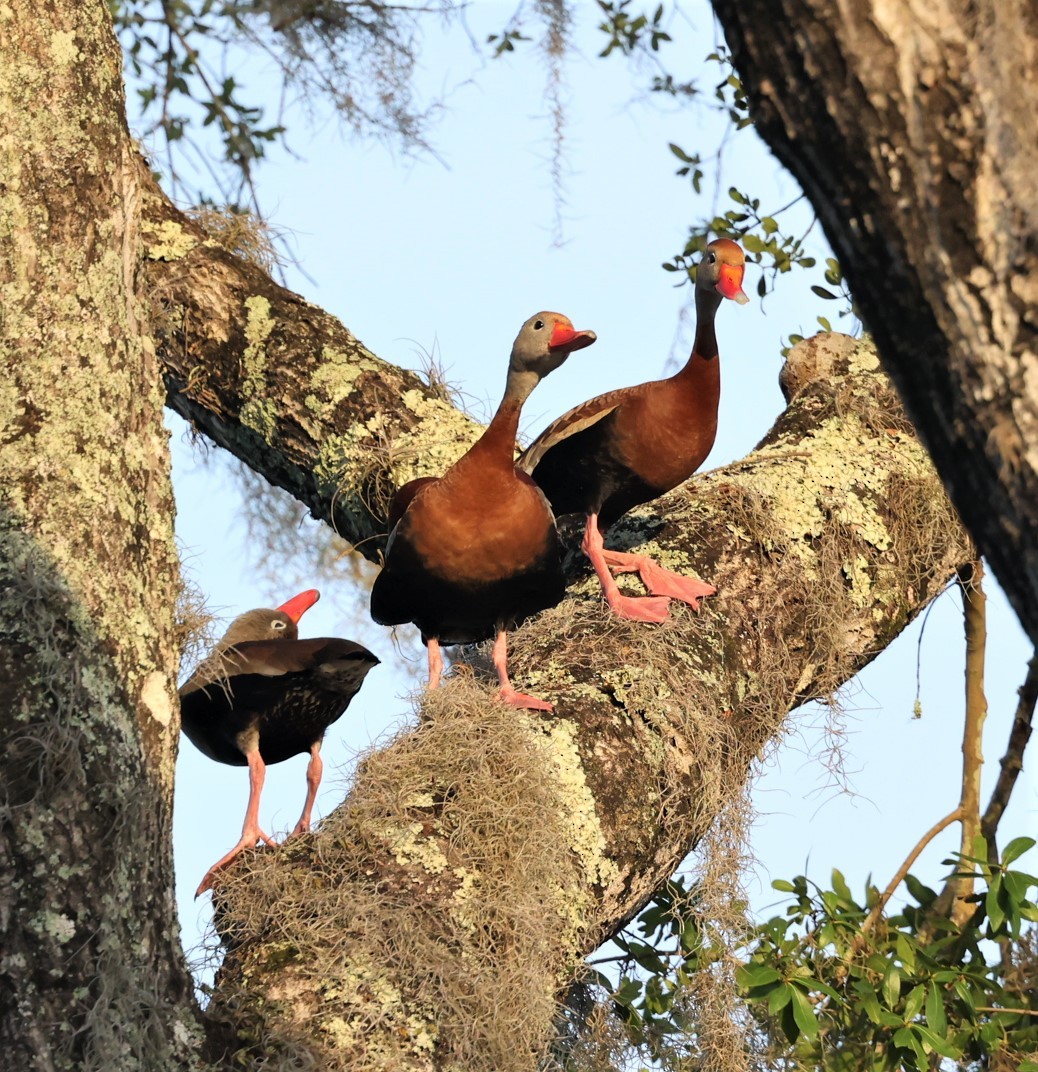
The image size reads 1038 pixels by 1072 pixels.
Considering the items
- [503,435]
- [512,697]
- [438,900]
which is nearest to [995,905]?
[512,697]

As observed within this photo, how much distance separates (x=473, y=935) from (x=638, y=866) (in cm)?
49

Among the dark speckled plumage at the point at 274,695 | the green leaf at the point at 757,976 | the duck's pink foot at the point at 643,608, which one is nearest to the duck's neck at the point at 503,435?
the duck's pink foot at the point at 643,608

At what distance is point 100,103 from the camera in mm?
2408

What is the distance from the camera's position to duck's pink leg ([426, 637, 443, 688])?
3635 millimetres

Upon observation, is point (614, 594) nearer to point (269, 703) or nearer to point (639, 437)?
point (639, 437)

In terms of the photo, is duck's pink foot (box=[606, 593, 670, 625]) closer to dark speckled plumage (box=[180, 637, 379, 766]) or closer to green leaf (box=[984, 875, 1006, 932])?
dark speckled plumage (box=[180, 637, 379, 766])

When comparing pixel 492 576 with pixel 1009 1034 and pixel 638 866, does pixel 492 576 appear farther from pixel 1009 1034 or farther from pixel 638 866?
pixel 1009 1034

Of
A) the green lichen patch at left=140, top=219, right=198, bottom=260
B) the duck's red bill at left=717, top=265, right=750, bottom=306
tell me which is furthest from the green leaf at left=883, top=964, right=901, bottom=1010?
the green lichen patch at left=140, top=219, right=198, bottom=260

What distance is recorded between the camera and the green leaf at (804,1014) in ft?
9.24

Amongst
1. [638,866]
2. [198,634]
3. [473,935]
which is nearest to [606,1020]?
[638,866]

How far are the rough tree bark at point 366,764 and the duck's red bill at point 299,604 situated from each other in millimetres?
841

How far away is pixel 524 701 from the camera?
3084 millimetres

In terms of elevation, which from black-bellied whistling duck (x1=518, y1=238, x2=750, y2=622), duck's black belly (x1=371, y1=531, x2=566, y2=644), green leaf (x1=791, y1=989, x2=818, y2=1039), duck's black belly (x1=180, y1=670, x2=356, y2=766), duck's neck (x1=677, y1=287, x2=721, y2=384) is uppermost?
duck's neck (x1=677, y1=287, x2=721, y2=384)

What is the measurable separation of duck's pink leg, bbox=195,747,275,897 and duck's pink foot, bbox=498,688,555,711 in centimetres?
62
